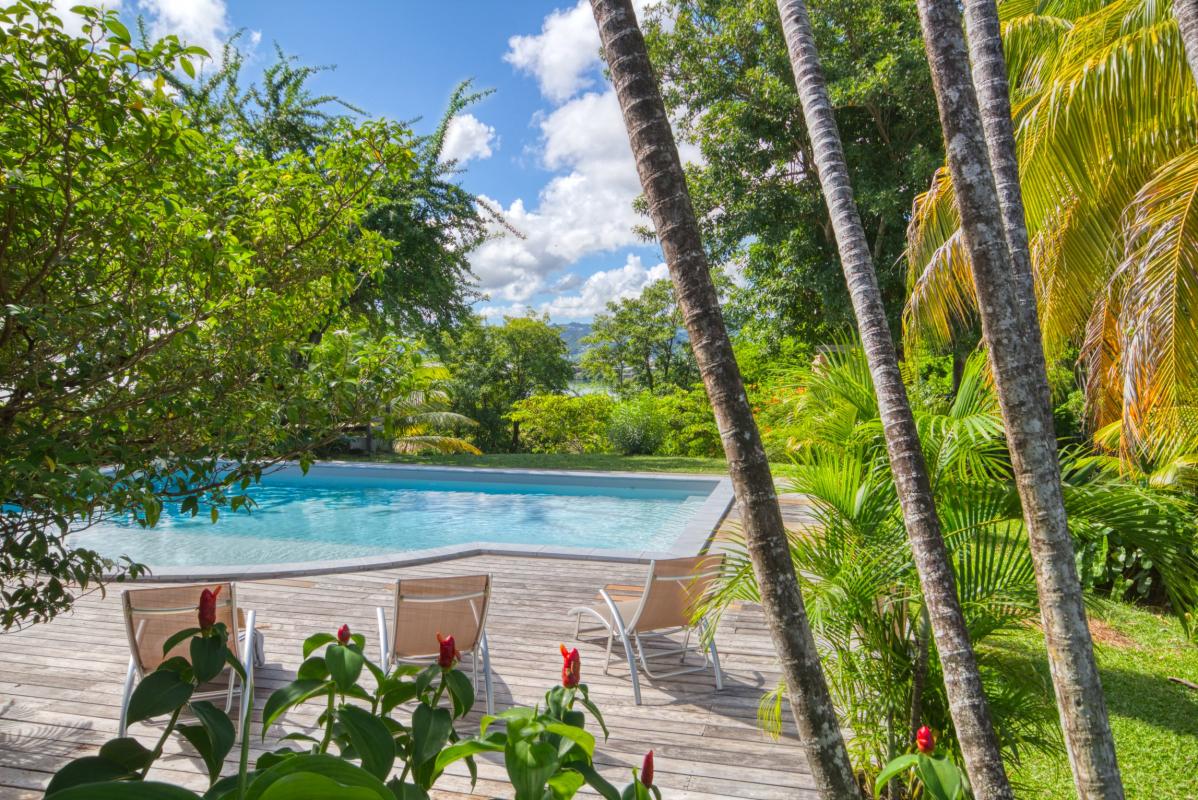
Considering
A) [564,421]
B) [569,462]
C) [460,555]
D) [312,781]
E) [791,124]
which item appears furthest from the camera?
[564,421]

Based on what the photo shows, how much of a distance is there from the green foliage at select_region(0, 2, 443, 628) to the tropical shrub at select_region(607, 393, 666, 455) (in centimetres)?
1717

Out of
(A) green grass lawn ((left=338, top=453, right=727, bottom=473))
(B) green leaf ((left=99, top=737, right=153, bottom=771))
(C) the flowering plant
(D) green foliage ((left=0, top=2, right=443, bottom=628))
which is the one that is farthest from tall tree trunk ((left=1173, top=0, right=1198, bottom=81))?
(A) green grass lawn ((left=338, top=453, right=727, bottom=473))

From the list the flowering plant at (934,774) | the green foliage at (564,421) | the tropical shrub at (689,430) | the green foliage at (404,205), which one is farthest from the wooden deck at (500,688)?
the green foliage at (564,421)

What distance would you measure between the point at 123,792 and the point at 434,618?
11.9 feet

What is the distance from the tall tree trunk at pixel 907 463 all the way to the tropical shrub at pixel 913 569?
0.33 metres

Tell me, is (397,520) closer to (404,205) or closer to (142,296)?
(404,205)

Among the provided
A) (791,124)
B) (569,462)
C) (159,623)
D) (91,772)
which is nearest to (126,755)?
(91,772)

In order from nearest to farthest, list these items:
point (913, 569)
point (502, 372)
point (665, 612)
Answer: point (913, 569), point (665, 612), point (502, 372)

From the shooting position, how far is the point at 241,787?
2.58 ft

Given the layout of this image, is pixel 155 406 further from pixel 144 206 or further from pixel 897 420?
pixel 897 420

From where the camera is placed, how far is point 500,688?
14.5 feet

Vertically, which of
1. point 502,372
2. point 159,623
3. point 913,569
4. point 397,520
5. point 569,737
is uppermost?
point 502,372

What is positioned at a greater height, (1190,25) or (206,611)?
(1190,25)

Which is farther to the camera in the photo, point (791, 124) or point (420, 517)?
point (791, 124)
